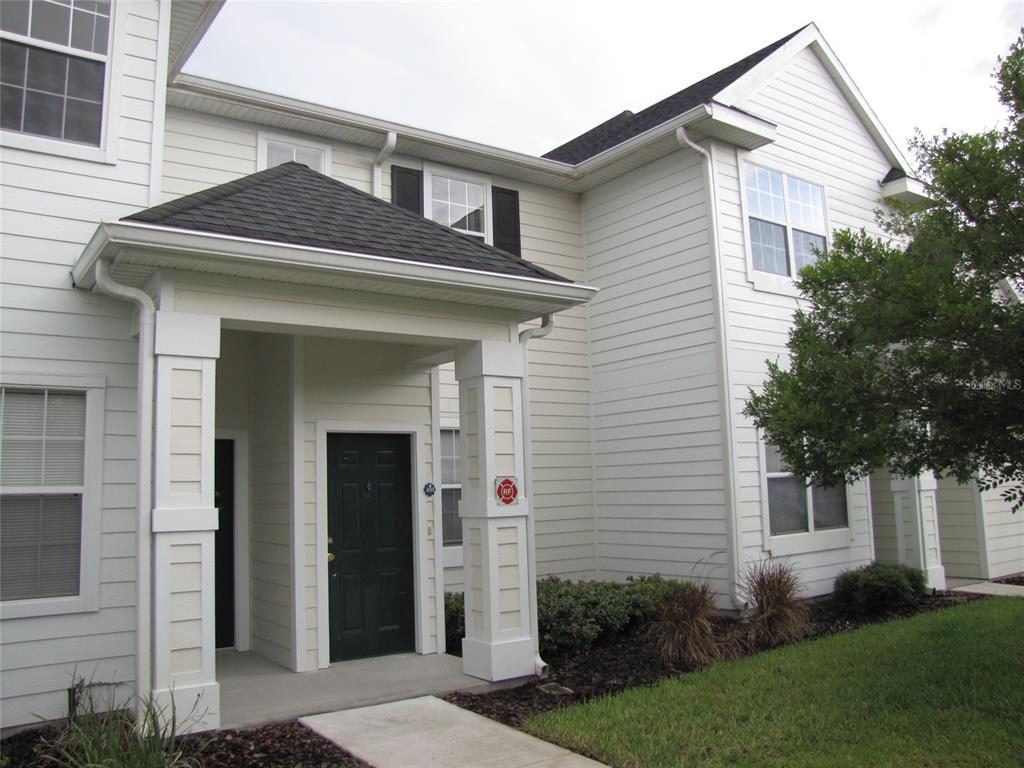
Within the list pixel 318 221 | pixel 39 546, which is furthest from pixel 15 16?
pixel 39 546

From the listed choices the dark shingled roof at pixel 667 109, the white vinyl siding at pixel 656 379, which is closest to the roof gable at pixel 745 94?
the dark shingled roof at pixel 667 109

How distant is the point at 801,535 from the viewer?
410 inches

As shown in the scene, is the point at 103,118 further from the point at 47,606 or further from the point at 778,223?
the point at 778,223

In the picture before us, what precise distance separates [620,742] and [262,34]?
20.0 metres

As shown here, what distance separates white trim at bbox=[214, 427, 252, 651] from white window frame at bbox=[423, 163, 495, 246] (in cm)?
390

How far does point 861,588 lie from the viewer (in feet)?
33.3

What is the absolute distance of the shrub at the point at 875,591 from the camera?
10.1 metres

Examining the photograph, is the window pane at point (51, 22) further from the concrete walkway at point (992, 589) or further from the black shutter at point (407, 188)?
the concrete walkway at point (992, 589)

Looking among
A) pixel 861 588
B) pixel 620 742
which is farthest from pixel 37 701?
pixel 861 588

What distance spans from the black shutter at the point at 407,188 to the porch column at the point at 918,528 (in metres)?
7.83

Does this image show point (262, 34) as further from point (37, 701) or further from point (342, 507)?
point (37, 701)

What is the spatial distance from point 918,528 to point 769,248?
15.1 feet

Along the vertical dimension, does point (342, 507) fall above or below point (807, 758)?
A: above

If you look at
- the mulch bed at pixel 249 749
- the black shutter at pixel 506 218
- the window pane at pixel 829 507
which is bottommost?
the mulch bed at pixel 249 749
